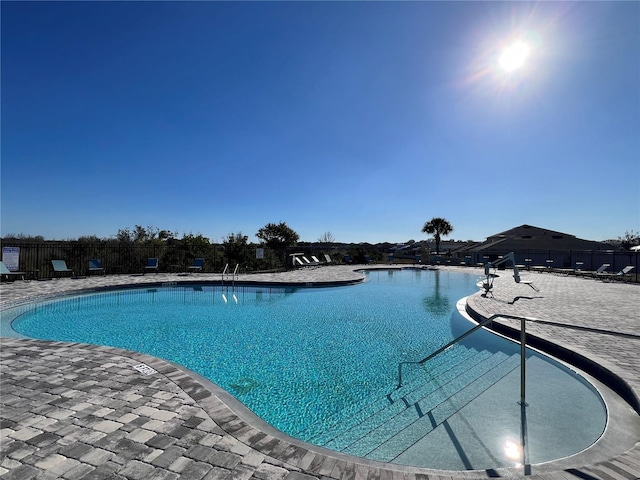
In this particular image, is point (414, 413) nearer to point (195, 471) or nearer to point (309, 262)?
point (195, 471)

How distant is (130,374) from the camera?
3.49 meters

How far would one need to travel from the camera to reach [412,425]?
2.97 metres

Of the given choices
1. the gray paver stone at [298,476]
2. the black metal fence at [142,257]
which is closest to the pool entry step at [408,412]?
the gray paver stone at [298,476]

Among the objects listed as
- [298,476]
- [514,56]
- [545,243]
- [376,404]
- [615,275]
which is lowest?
[376,404]

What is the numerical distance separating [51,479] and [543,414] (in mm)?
4047

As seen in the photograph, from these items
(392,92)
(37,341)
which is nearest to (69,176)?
(37,341)

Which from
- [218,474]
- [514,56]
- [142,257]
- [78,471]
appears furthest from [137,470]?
[142,257]

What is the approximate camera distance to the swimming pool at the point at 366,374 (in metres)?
2.69

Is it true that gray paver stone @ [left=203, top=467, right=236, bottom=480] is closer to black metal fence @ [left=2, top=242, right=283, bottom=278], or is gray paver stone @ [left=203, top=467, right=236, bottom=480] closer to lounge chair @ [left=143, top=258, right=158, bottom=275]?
black metal fence @ [left=2, top=242, right=283, bottom=278]

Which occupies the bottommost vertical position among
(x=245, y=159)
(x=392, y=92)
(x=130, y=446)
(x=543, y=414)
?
(x=543, y=414)

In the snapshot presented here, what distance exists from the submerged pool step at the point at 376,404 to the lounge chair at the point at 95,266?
14.9 metres

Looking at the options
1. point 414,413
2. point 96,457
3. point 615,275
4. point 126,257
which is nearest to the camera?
point 96,457

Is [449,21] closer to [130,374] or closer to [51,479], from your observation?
[130,374]

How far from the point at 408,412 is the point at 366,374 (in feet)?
3.72
